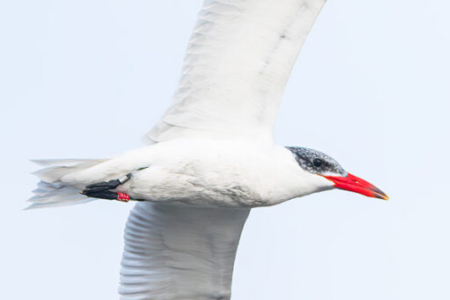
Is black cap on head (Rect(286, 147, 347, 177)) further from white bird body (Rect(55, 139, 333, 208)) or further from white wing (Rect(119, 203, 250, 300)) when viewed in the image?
white wing (Rect(119, 203, 250, 300))

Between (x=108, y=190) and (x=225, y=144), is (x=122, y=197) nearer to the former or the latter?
(x=108, y=190)

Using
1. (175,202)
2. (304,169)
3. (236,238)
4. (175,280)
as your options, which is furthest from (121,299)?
(304,169)

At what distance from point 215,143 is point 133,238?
1.85m

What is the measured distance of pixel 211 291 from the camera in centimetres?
1012

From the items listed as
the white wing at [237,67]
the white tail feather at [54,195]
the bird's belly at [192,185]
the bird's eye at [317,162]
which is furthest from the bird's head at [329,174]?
the white tail feather at [54,195]

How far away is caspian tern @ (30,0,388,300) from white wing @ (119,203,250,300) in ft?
3.28

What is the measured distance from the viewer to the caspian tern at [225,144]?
8.28 meters

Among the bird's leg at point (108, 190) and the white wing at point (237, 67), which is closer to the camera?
the bird's leg at point (108, 190)

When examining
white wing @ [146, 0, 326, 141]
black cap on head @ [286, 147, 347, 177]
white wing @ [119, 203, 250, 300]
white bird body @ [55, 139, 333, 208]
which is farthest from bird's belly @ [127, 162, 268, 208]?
white wing @ [119, 203, 250, 300]

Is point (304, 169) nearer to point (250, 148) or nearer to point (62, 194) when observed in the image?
point (250, 148)

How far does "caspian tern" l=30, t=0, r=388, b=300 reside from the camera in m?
8.28

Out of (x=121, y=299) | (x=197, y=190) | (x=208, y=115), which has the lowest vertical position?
(x=121, y=299)

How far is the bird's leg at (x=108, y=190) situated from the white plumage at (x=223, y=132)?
0.13 ft

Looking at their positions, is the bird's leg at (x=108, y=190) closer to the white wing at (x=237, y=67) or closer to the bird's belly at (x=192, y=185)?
the bird's belly at (x=192, y=185)
